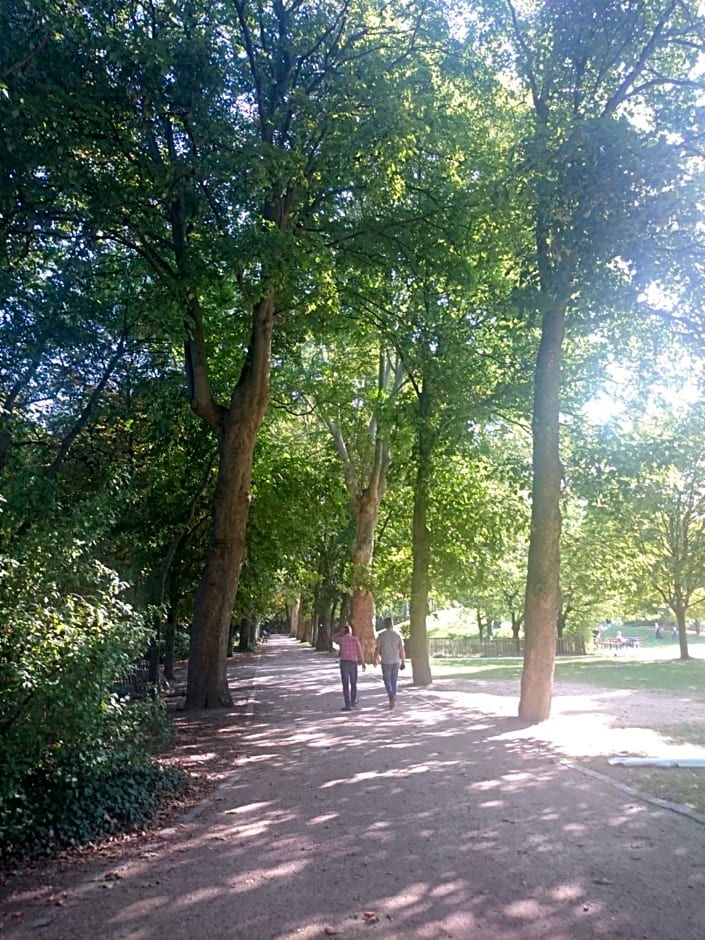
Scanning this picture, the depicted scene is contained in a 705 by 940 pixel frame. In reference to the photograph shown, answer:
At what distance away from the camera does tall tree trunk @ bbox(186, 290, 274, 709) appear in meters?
14.7

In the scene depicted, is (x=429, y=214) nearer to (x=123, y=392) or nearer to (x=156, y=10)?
(x=156, y=10)

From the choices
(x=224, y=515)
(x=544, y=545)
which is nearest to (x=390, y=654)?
(x=224, y=515)

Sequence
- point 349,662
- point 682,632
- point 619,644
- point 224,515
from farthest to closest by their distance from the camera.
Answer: point 619,644 → point 682,632 → point 349,662 → point 224,515

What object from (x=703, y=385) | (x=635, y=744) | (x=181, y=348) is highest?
(x=181, y=348)

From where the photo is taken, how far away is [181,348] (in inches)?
646

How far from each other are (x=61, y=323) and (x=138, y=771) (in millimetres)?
7296

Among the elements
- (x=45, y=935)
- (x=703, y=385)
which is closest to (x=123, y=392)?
(x=703, y=385)

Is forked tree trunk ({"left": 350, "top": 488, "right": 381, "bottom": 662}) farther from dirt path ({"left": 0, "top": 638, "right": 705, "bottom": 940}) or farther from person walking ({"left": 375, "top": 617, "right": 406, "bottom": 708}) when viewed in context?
dirt path ({"left": 0, "top": 638, "right": 705, "bottom": 940})

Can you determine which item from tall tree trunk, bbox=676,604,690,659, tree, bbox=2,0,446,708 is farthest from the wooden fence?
tree, bbox=2,0,446,708

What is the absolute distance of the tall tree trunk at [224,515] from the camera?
1470 centimetres

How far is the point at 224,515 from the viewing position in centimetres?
1479

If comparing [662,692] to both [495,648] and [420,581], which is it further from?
[495,648]

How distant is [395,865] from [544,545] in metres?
7.91

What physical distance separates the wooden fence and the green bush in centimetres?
4723
